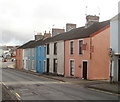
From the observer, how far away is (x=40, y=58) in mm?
43531

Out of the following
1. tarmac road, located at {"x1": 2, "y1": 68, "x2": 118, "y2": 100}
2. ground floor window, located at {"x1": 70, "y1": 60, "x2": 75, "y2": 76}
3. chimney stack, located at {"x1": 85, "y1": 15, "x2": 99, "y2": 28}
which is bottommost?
tarmac road, located at {"x1": 2, "y1": 68, "x2": 118, "y2": 100}

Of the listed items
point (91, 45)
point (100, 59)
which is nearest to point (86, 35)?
point (91, 45)

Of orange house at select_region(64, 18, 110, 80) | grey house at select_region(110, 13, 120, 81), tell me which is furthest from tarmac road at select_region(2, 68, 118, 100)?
orange house at select_region(64, 18, 110, 80)

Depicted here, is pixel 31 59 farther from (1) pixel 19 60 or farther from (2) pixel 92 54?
(2) pixel 92 54

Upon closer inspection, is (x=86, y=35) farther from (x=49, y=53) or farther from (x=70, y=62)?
(x=49, y=53)

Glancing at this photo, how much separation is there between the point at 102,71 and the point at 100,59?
1465mm

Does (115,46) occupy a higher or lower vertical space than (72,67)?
higher

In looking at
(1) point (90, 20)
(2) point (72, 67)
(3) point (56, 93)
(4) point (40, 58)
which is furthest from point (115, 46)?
(4) point (40, 58)

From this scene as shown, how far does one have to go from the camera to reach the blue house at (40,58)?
1638 inches

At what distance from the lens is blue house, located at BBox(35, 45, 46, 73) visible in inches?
1638

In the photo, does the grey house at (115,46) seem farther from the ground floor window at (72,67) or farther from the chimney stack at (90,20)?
the chimney stack at (90,20)

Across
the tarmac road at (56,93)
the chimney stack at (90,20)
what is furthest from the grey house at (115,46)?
the chimney stack at (90,20)

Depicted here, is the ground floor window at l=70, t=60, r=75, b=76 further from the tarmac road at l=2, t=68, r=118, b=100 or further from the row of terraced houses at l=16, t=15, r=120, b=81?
the tarmac road at l=2, t=68, r=118, b=100

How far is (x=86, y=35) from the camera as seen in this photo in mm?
27266
